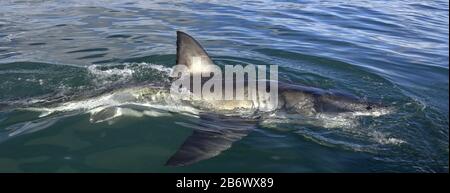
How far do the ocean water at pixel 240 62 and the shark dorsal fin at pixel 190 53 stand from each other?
528 mm

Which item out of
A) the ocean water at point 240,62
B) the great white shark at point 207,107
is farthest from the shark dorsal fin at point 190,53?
the ocean water at point 240,62

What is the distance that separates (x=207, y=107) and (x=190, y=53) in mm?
956

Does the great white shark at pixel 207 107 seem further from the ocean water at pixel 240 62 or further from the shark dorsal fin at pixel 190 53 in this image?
the ocean water at pixel 240 62

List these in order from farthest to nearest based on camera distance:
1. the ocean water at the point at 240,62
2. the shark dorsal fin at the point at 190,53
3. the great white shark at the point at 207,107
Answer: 1. the shark dorsal fin at the point at 190,53
2. the great white shark at the point at 207,107
3. the ocean water at the point at 240,62

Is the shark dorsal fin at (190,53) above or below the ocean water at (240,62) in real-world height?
above

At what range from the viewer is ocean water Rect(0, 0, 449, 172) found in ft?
18.3

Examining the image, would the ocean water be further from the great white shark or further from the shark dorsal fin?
the shark dorsal fin

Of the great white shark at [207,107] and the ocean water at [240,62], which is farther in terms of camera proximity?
the great white shark at [207,107]

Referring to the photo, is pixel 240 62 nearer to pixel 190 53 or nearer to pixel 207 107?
pixel 190 53

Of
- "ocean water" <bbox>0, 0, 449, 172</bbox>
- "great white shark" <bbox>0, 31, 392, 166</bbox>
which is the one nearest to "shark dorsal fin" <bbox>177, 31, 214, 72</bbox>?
"great white shark" <bbox>0, 31, 392, 166</bbox>

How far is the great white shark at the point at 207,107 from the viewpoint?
6.61m

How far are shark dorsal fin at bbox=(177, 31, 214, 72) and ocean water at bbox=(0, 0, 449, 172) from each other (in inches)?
20.8

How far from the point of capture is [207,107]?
23.0 ft

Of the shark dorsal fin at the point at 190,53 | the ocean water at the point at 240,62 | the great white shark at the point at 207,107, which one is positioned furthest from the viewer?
the shark dorsal fin at the point at 190,53
